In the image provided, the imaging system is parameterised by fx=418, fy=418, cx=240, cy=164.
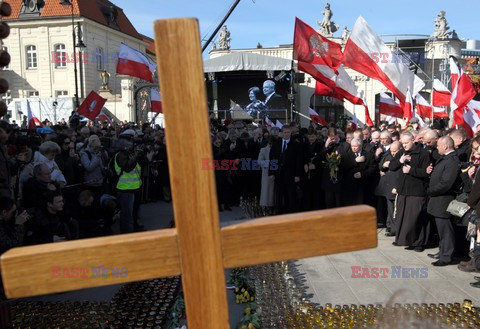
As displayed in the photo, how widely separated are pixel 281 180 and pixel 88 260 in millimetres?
8088

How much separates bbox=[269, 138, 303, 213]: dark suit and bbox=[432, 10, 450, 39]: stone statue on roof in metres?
27.5

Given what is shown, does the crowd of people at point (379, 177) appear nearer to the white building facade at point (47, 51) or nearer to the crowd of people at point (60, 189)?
the crowd of people at point (60, 189)

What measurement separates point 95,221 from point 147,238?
553cm

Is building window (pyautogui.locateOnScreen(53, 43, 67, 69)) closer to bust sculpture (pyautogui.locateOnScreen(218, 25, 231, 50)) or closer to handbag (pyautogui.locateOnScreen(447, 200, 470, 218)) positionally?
bust sculpture (pyautogui.locateOnScreen(218, 25, 231, 50))

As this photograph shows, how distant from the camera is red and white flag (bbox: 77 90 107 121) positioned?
480 inches

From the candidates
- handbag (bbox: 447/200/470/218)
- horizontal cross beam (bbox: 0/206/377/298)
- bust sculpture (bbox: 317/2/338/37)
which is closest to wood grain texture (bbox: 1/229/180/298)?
horizontal cross beam (bbox: 0/206/377/298)

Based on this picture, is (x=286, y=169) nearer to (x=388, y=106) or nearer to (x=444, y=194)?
(x=444, y=194)

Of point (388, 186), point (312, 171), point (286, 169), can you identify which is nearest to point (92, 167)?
point (286, 169)

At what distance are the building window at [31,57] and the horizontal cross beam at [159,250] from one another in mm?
43050

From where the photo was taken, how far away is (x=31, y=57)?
39.1 meters

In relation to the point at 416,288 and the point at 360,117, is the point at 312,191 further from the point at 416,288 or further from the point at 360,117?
the point at 360,117

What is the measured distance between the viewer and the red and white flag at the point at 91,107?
12.2 metres

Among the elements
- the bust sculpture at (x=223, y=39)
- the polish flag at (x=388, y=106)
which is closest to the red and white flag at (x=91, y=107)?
the polish flag at (x=388, y=106)

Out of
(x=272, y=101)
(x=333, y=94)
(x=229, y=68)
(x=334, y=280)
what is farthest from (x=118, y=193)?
(x=272, y=101)
